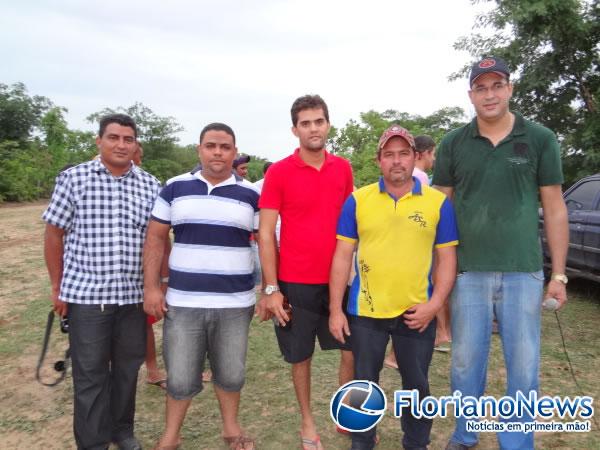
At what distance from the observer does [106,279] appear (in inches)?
109

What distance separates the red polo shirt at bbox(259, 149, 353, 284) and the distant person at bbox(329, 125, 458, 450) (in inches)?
5.3

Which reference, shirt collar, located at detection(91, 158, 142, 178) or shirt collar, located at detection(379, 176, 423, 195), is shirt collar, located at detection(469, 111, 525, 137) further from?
shirt collar, located at detection(91, 158, 142, 178)

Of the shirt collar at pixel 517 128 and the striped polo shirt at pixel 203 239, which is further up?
the shirt collar at pixel 517 128

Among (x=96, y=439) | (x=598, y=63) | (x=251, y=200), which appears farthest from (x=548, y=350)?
(x=598, y=63)

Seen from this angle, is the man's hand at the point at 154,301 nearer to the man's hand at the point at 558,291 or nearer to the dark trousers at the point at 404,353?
the dark trousers at the point at 404,353

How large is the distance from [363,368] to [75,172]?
208cm

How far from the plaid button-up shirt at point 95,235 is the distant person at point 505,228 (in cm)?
200

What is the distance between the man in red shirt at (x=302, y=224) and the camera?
285 centimetres

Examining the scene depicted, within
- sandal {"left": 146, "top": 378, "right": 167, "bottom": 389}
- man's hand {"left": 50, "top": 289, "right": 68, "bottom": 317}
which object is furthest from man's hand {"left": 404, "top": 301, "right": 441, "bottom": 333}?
sandal {"left": 146, "top": 378, "right": 167, "bottom": 389}

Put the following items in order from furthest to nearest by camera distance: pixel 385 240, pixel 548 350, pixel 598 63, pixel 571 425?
pixel 598 63 < pixel 548 350 < pixel 571 425 < pixel 385 240

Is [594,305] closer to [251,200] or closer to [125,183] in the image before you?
[251,200]

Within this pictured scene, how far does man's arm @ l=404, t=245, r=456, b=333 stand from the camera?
2609 mm

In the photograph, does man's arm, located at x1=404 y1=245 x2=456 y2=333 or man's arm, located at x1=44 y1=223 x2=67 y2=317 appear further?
man's arm, located at x1=44 y1=223 x2=67 y2=317

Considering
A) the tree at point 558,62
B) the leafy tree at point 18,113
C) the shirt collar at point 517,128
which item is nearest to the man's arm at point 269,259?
the shirt collar at point 517,128
